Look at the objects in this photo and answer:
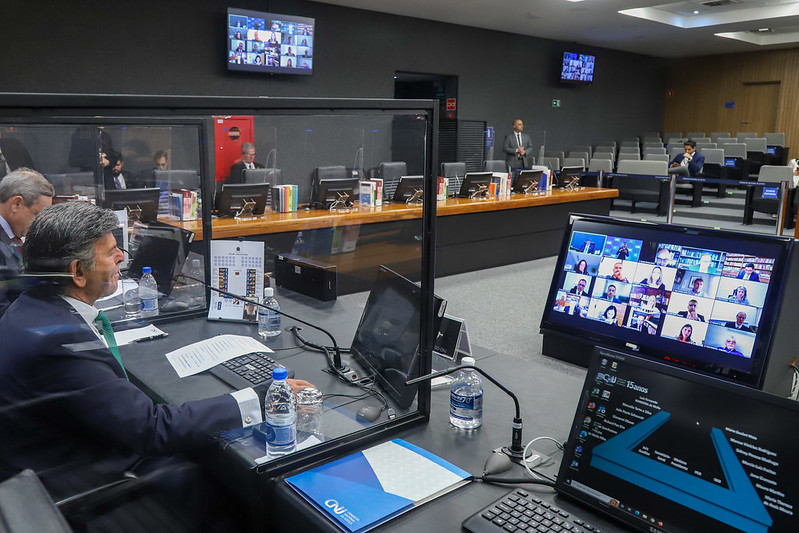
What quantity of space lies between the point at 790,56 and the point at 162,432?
52.3ft

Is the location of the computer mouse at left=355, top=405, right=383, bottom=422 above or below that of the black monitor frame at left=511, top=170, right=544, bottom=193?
below

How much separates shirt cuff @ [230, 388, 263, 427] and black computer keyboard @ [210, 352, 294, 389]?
0.13m

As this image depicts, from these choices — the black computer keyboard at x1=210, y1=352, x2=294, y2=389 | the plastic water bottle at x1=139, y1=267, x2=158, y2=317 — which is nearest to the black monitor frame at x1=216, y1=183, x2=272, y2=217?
the plastic water bottle at x1=139, y1=267, x2=158, y2=317

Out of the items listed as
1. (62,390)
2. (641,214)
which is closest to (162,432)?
(62,390)

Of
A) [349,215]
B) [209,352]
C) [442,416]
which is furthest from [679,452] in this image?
[349,215]

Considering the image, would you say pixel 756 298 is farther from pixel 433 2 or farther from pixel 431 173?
pixel 433 2

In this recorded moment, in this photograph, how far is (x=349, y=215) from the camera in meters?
5.26

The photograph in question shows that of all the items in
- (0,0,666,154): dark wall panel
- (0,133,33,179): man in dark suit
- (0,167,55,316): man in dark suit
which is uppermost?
(0,0,666,154): dark wall panel

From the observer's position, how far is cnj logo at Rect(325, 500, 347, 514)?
3.94ft

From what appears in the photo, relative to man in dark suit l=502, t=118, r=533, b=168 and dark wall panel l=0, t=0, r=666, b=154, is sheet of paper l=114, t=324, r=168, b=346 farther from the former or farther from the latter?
man in dark suit l=502, t=118, r=533, b=168

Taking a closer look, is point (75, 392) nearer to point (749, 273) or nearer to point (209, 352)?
point (209, 352)

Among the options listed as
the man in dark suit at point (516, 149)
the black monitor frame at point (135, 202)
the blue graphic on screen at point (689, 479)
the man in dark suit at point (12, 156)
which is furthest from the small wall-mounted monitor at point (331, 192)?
the man in dark suit at point (516, 149)

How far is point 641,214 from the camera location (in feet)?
32.9

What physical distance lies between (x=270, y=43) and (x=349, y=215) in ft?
11.1
